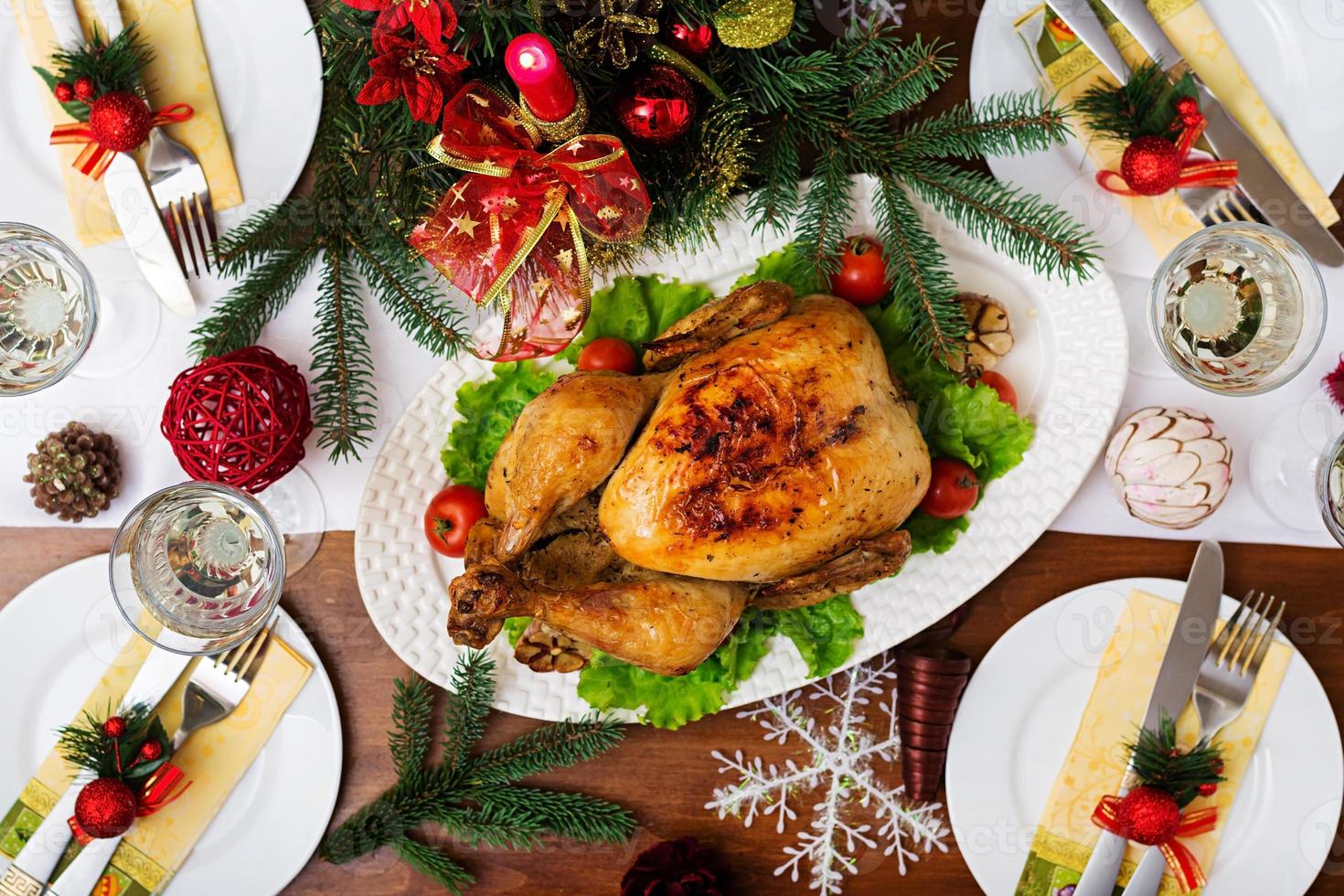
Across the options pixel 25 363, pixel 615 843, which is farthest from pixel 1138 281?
pixel 25 363

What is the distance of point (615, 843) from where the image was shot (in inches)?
66.4

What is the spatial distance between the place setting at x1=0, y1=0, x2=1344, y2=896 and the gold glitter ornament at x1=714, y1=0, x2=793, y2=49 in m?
0.14

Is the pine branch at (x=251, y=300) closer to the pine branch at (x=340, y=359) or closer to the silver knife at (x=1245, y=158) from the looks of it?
the pine branch at (x=340, y=359)

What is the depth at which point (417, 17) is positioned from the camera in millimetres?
1050

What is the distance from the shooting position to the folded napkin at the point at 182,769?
1.63 m

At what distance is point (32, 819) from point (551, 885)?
0.92 metres

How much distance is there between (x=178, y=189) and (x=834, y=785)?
1.54 m

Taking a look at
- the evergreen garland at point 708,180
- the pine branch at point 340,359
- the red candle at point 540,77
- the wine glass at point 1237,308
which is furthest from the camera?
the pine branch at point 340,359

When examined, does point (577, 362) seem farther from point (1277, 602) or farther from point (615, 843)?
point (1277, 602)

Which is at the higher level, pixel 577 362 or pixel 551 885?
pixel 577 362

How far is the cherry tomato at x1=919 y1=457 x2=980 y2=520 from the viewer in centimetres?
148

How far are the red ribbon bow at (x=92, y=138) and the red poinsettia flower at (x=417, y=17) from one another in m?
0.65

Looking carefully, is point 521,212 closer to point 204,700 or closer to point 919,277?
point 919,277

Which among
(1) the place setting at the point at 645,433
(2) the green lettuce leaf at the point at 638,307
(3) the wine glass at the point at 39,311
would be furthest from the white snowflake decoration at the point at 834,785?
(3) the wine glass at the point at 39,311
